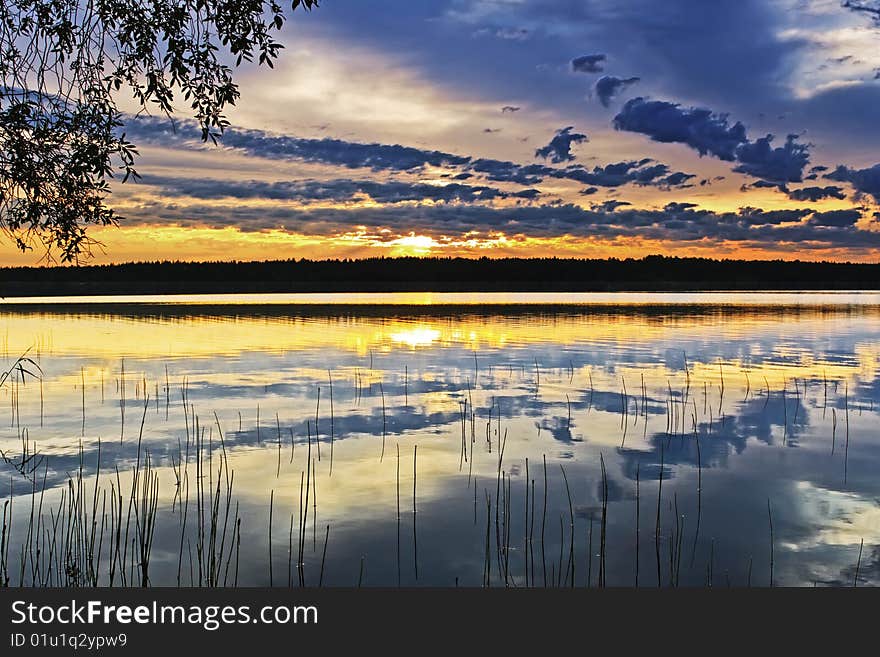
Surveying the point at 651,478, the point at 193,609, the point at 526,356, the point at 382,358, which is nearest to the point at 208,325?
the point at 382,358

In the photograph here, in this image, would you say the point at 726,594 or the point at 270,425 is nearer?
the point at 726,594

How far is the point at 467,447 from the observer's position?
1814cm

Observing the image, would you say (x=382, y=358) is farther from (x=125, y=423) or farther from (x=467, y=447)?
(x=467, y=447)

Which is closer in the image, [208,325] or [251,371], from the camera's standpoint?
[251,371]

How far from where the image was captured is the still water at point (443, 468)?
36.3 feet

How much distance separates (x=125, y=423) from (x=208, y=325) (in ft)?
123

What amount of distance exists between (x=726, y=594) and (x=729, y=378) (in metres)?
22.4

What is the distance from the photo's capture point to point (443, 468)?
16.3 metres

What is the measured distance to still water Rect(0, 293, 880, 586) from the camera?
1105 cm

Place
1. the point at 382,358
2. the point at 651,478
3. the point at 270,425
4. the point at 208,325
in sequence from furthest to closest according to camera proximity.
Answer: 1. the point at 208,325
2. the point at 382,358
3. the point at 270,425
4. the point at 651,478

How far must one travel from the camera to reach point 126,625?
8.01 meters

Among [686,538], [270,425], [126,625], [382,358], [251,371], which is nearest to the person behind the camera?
[126,625]

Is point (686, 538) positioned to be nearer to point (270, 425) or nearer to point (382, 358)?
point (270, 425)

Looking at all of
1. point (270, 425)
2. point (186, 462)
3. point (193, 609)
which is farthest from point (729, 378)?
point (193, 609)
